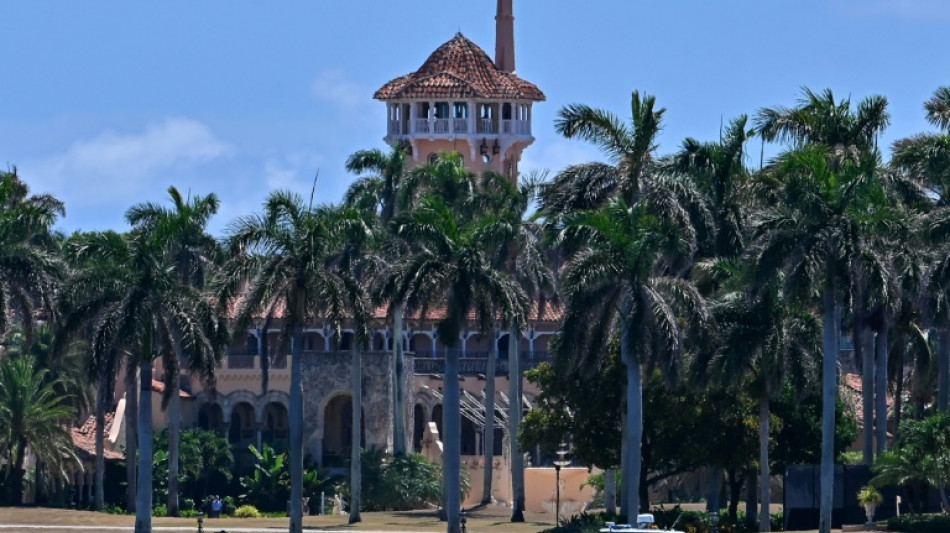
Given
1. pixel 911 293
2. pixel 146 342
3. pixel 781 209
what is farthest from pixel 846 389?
pixel 146 342

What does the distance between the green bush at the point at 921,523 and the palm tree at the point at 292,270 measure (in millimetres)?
16622

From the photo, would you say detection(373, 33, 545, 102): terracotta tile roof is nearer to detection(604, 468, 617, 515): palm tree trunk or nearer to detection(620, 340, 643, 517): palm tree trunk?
detection(604, 468, 617, 515): palm tree trunk

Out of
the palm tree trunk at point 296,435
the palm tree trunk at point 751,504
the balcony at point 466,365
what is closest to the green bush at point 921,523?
the palm tree trunk at point 751,504

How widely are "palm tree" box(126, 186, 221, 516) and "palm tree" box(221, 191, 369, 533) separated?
1718 millimetres

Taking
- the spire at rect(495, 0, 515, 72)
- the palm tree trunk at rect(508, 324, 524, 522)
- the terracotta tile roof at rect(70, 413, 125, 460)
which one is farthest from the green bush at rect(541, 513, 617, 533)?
the spire at rect(495, 0, 515, 72)

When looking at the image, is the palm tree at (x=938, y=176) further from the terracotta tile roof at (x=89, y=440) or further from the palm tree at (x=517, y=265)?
the terracotta tile roof at (x=89, y=440)

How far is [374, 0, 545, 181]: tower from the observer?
122 m

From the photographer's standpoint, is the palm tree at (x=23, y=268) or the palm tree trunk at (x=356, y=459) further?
the palm tree trunk at (x=356, y=459)

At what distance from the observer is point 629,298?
6775 cm

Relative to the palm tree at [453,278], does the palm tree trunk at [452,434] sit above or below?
below

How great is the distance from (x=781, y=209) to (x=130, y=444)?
31.9m

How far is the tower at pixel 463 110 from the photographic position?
122 meters

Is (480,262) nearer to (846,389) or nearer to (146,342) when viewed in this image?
(146,342)

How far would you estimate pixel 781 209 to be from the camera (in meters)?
69.1
